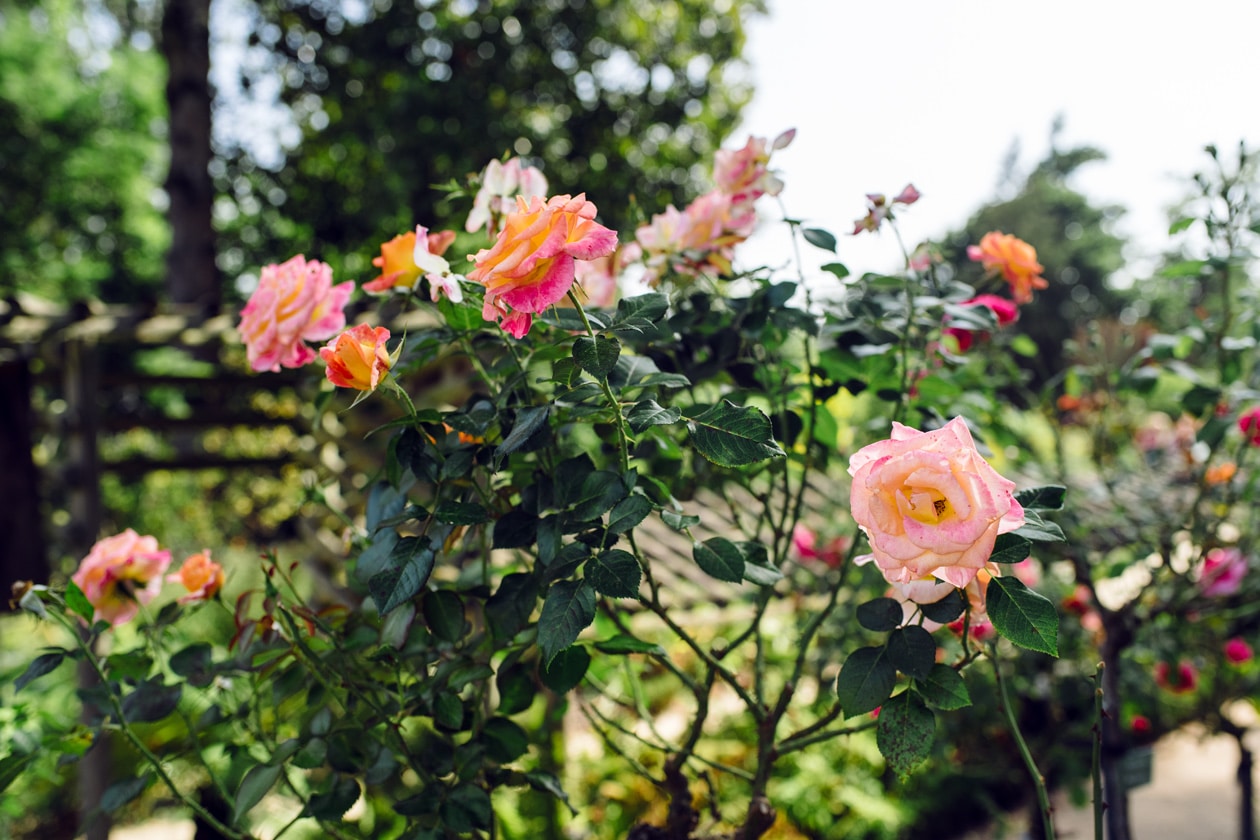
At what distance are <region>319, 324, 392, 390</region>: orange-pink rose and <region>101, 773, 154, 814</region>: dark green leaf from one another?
2.18ft

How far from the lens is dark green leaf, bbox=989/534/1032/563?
0.63m

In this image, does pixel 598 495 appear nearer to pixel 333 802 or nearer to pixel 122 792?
pixel 333 802

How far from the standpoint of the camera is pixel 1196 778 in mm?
3361

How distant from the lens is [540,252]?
60 centimetres

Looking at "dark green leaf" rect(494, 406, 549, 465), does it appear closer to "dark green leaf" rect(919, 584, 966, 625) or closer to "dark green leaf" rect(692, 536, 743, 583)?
"dark green leaf" rect(692, 536, 743, 583)

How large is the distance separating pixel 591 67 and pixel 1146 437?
4.95 m

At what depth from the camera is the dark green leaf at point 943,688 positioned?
0.67 metres

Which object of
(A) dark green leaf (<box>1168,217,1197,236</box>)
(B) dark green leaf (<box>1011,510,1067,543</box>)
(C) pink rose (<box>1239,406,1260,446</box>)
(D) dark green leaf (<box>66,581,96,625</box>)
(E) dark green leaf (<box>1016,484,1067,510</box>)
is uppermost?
(A) dark green leaf (<box>1168,217,1197,236</box>)

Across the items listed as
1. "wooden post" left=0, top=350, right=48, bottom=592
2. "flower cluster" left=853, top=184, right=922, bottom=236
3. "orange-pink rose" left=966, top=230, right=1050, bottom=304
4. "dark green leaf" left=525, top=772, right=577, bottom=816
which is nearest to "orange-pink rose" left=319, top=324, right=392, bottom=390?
"dark green leaf" left=525, top=772, right=577, bottom=816

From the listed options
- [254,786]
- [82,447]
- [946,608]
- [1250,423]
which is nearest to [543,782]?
[254,786]

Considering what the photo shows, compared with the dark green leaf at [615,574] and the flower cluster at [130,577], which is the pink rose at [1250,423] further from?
the flower cluster at [130,577]

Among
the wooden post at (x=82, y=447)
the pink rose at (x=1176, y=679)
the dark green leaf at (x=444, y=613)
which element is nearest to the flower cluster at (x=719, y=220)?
the dark green leaf at (x=444, y=613)

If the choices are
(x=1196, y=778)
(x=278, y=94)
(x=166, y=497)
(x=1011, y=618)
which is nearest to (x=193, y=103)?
(x=278, y=94)

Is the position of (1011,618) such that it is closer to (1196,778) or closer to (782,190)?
(782,190)
